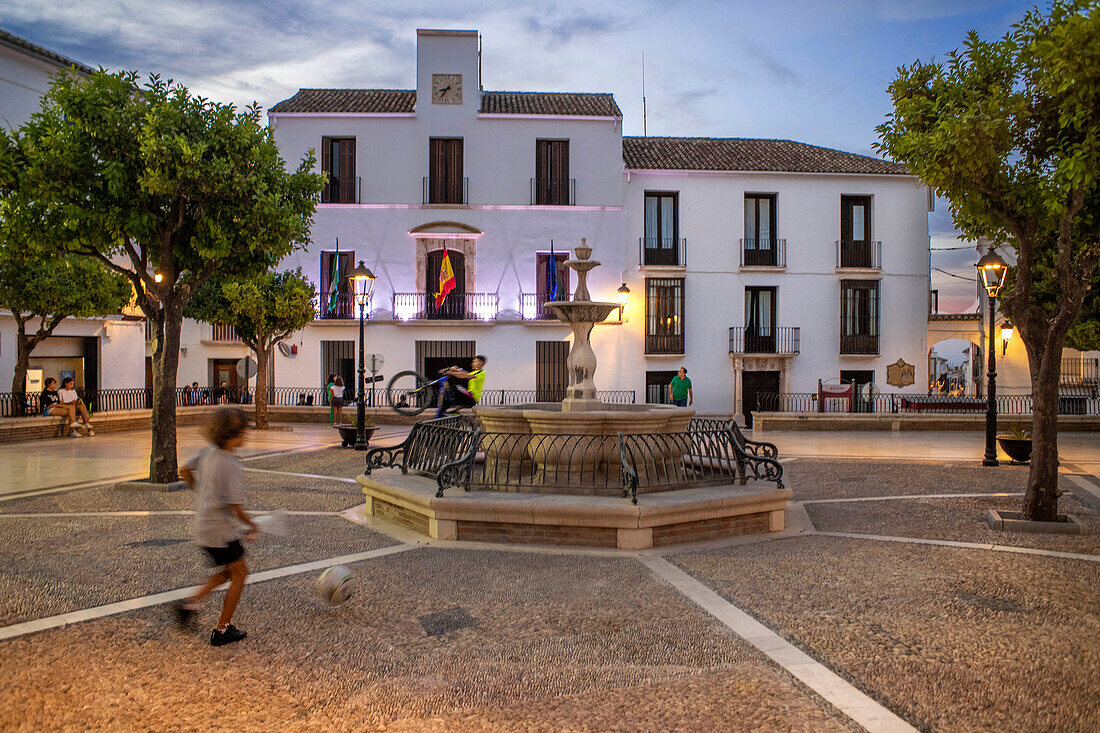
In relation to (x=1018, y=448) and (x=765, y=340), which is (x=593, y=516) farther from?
(x=765, y=340)

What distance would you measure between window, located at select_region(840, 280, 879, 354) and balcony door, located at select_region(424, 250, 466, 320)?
515 inches

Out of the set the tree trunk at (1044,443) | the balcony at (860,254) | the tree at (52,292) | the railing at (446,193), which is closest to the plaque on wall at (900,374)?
the balcony at (860,254)

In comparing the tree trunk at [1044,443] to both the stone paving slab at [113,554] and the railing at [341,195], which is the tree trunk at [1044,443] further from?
the railing at [341,195]

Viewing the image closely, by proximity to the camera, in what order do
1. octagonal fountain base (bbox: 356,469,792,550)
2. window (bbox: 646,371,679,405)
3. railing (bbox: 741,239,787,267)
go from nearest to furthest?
octagonal fountain base (bbox: 356,469,792,550)
window (bbox: 646,371,679,405)
railing (bbox: 741,239,787,267)

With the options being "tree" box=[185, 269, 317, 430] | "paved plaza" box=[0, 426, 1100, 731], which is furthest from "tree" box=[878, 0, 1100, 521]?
"tree" box=[185, 269, 317, 430]

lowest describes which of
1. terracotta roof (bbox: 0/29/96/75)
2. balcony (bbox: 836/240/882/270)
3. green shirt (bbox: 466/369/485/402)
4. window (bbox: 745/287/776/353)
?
green shirt (bbox: 466/369/485/402)

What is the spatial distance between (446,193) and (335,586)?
21747 mm

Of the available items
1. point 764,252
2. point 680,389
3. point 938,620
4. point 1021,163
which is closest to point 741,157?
point 764,252

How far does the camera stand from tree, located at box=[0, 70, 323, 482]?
354 inches

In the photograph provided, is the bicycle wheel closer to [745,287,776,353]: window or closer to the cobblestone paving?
the cobblestone paving

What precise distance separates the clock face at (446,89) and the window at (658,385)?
11226 mm

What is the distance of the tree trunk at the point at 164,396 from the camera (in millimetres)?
9742

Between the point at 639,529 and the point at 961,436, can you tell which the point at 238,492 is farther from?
the point at 961,436

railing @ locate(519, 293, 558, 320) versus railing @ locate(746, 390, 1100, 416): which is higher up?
railing @ locate(519, 293, 558, 320)
